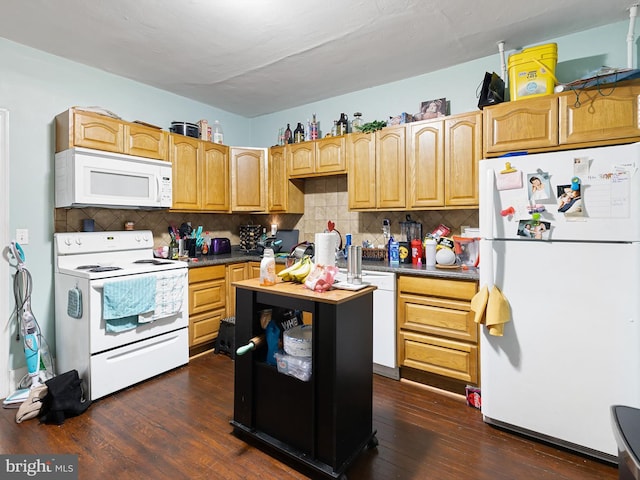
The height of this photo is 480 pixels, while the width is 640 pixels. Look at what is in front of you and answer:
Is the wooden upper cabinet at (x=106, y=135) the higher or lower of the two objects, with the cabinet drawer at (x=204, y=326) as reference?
higher

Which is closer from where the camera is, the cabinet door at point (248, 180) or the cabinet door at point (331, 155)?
the cabinet door at point (331, 155)

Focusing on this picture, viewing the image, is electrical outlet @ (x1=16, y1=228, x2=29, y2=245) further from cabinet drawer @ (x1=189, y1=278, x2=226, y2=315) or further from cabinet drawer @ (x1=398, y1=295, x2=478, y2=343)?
cabinet drawer @ (x1=398, y1=295, x2=478, y2=343)

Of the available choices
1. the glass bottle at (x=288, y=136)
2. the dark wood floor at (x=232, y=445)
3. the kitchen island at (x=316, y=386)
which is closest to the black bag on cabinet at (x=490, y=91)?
the kitchen island at (x=316, y=386)

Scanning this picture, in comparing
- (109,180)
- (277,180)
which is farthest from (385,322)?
(109,180)

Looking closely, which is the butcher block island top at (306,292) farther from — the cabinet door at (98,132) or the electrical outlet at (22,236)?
the electrical outlet at (22,236)

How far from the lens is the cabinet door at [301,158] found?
11.5ft

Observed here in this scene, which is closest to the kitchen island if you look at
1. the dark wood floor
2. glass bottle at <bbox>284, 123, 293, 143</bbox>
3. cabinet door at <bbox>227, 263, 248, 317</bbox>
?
the dark wood floor

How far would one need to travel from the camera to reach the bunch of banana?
1812 mm

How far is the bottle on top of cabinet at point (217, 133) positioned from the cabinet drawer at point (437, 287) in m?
2.48

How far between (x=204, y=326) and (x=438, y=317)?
2.15m

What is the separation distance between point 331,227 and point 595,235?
1.36 meters

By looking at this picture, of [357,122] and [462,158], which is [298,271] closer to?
[462,158]

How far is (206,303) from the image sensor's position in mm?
3258

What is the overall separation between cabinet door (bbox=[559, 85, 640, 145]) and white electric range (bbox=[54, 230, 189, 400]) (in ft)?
10.1
